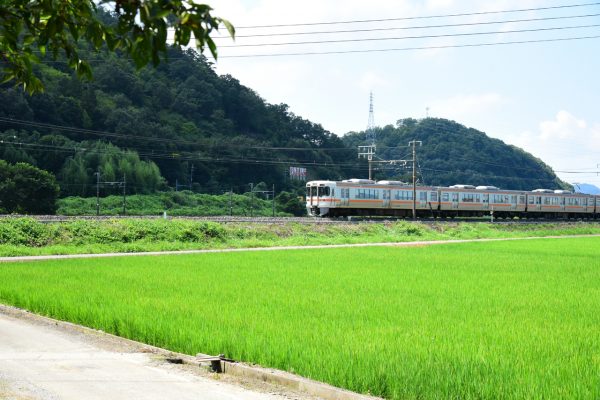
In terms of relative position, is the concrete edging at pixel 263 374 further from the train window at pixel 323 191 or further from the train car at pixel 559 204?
the train car at pixel 559 204

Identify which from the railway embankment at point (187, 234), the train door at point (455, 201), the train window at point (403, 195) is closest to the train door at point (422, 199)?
the train window at point (403, 195)

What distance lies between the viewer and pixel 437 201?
206 feet

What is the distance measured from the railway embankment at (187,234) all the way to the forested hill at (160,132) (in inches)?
1214

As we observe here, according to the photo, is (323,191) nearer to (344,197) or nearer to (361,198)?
(344,197)

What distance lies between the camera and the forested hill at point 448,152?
393 feet

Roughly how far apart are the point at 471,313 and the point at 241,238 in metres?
26.5

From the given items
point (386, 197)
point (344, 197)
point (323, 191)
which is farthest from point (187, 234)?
point (386, 197)

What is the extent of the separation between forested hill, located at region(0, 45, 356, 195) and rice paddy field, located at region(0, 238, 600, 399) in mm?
47640

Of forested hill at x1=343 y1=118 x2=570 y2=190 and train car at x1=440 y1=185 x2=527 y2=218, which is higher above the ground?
forested hill at x1=343 y1=118 x2=570 y2=190

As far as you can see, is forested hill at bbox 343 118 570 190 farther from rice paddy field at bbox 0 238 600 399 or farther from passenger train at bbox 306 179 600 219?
rice paddy field at bbox 0 238 600 399

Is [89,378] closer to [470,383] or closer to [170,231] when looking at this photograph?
[470,383]

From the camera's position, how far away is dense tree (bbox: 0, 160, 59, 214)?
175ft

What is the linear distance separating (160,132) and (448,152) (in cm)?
5923

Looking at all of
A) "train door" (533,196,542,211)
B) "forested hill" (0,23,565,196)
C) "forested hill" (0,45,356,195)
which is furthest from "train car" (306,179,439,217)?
"forested hill" (0,45,356,195)
